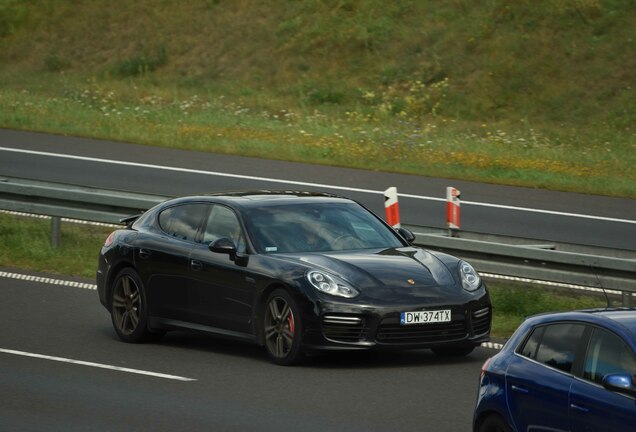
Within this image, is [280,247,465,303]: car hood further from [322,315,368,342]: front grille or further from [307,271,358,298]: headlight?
[322,315,368,342]: front grille

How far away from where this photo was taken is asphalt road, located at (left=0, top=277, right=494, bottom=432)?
10242 mm

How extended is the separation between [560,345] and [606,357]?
458mm

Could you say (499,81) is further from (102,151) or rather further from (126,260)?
(126,260)

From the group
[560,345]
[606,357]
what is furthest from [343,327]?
[606,357]

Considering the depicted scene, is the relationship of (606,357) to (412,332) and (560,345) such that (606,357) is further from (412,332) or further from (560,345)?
(412,332)

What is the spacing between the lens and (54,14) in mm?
46344

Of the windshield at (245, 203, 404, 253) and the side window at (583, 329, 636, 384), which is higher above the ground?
the side window at (583, 329, 636, 384)

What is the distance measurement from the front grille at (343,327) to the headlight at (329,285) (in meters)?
0.20

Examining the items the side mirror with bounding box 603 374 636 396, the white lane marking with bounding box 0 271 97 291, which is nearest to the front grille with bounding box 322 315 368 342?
the side mirror with bounding box 603 374 636 396

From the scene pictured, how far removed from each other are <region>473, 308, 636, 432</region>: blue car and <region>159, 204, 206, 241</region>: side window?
5.74 m

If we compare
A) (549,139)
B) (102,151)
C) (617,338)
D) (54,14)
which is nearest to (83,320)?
(617,338)

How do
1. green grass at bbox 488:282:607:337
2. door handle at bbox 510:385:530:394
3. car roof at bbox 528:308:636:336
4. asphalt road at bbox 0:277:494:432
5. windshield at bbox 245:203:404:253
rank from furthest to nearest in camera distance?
green grass at bbox 488:282:607:337, windshield at bbox 245:203:404:253, asphalt road at bbox 0:277:494:432, door handle at bbox 510:385:530:394, car roof at bbox 528:308:636:336

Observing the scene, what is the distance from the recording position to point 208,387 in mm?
11609

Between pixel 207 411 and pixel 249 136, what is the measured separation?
20343 millimetres
